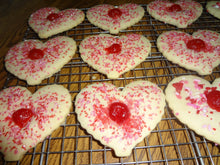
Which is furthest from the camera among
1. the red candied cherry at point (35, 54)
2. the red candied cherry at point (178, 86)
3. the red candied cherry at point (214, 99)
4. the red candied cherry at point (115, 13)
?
the red candied cherry at point (115, 13)

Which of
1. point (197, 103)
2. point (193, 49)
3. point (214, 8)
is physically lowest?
point (197, 103)

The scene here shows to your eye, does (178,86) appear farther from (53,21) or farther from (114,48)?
(53,21)

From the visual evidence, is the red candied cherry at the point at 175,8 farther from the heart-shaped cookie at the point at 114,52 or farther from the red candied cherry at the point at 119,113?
the red candied cherry at the point at 119,113

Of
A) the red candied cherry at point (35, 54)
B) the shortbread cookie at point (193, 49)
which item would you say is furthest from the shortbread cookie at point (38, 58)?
the shortbread cookie at point (193, 49)

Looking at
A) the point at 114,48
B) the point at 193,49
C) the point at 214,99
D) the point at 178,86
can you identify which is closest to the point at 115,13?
the point at 114,48

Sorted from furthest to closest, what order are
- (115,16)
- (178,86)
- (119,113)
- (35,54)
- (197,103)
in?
(115,16)
(35,54)
(178,86)
(197,103)
(119,113)
